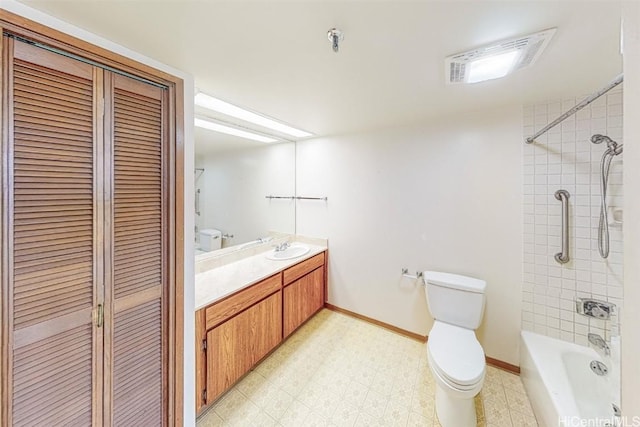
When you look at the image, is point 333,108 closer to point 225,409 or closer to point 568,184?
point 568,184

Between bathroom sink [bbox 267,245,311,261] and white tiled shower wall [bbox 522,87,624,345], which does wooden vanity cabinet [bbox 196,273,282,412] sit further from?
white tiled shower wall [bbox 522,87,624,345]

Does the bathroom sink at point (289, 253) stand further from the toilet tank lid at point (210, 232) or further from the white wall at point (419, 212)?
the toilet tank lid at point (210, 232)

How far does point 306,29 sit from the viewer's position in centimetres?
103

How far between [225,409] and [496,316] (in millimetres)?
2208

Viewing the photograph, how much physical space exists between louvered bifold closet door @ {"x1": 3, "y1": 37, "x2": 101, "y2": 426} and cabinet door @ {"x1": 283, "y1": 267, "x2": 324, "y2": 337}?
140cm

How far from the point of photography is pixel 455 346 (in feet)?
5.48

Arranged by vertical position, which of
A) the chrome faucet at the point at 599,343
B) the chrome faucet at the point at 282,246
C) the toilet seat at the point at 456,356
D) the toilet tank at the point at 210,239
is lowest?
the toilet seat at the point at 456,356

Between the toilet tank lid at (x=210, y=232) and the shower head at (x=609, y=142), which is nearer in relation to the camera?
the shower head at (x=609, y=142)

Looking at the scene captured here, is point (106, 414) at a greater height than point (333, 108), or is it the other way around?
point (333, 108)

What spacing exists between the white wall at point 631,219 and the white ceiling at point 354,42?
0.61 meters

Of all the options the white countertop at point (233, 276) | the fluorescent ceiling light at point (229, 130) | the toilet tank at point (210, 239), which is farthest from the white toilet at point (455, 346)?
the fluorescent ceiling light at point (229, 130)

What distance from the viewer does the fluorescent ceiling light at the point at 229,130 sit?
2.08m

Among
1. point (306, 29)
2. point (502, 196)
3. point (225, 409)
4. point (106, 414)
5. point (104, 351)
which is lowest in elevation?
point (225, 409)

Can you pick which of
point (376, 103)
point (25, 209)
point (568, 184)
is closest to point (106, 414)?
point (25, 209)
